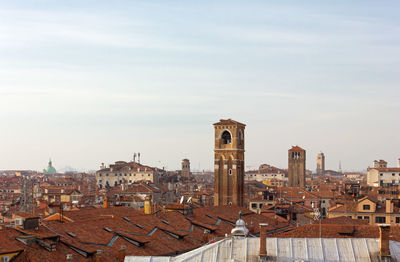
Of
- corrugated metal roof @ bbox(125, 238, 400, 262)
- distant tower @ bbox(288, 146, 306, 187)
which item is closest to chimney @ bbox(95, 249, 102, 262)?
corrugated metal roof @ bbox(125, 238, 400, 262)

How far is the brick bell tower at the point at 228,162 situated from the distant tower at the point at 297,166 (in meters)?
87.4

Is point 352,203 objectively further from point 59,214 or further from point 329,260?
point 329,260

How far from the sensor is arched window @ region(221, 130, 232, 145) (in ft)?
262

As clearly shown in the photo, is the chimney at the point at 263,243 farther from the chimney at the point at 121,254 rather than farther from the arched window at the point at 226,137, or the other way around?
the arched window at the point at 226,137

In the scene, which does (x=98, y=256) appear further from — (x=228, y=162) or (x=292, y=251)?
(x=228, y=162)

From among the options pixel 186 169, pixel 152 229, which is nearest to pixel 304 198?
pixel 152 229

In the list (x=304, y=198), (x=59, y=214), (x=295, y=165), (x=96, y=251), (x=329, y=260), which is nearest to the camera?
(x=329, y=260)

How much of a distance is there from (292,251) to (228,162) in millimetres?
55816

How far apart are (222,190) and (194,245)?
40583mm

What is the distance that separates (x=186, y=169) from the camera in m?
197

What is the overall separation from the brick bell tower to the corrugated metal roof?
178 feet

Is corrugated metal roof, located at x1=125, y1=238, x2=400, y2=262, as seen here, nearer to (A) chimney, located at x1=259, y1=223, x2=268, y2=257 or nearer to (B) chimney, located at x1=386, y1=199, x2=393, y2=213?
(A) chimney, located at x1=259, y1=223, x2=268, y2=257

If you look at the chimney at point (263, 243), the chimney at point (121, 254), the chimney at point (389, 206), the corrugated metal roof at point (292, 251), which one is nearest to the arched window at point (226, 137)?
the chimney at point (389, 206)

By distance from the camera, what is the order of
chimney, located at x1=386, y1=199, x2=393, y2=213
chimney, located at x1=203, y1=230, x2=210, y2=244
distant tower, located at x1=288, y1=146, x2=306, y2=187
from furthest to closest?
distant tower, located at x1=288, y1=146, x2=306, y2=187 < chimney, located at x1=386, y1=199, x2=393, y2=213 < chimney, located at x1=203, y1=230, x2=210, y2=244
